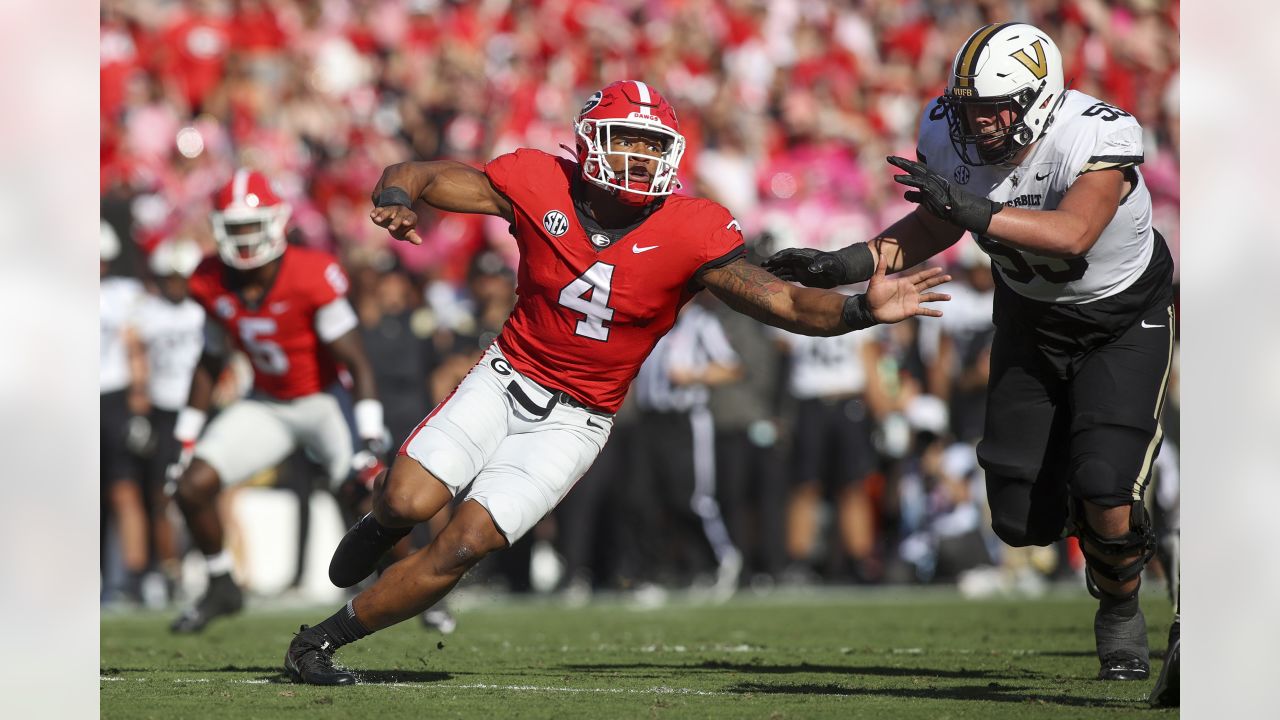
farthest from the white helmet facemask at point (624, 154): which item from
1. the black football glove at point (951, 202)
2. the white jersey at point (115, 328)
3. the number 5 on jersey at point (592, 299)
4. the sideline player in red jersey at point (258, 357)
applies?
the white jersey at point (115, 328)

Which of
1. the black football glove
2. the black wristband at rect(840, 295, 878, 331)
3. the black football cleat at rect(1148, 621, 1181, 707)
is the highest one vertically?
the black football glove

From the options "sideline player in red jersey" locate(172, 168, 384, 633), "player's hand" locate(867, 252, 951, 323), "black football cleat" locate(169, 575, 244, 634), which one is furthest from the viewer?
"black football cleat" locate(169, 575, 244, 634)

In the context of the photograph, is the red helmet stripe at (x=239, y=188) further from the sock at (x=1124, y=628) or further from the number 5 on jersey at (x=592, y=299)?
the sock at (x=1124, y=628)

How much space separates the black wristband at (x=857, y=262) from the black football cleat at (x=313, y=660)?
7.02 feet

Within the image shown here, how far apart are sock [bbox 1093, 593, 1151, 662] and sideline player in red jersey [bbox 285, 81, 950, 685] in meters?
1.65

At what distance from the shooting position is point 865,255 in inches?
219

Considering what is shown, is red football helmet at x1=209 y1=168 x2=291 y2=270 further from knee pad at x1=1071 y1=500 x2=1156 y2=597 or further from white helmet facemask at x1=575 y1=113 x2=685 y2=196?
knee pad at x1=1071 y1=500 x2=1156 y2=597

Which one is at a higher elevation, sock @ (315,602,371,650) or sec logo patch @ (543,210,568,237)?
sec logo patch @ (543,210,568,237)

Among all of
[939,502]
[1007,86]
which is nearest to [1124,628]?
[1007,86]

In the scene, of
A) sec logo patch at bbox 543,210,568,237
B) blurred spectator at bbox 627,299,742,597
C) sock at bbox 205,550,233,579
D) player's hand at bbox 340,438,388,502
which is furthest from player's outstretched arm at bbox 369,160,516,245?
blurred spectator at bbox 627,299,742,597

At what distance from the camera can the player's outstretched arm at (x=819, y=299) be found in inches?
188

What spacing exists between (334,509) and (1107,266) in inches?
263

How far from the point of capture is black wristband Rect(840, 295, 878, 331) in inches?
189

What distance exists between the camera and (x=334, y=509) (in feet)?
35.9
